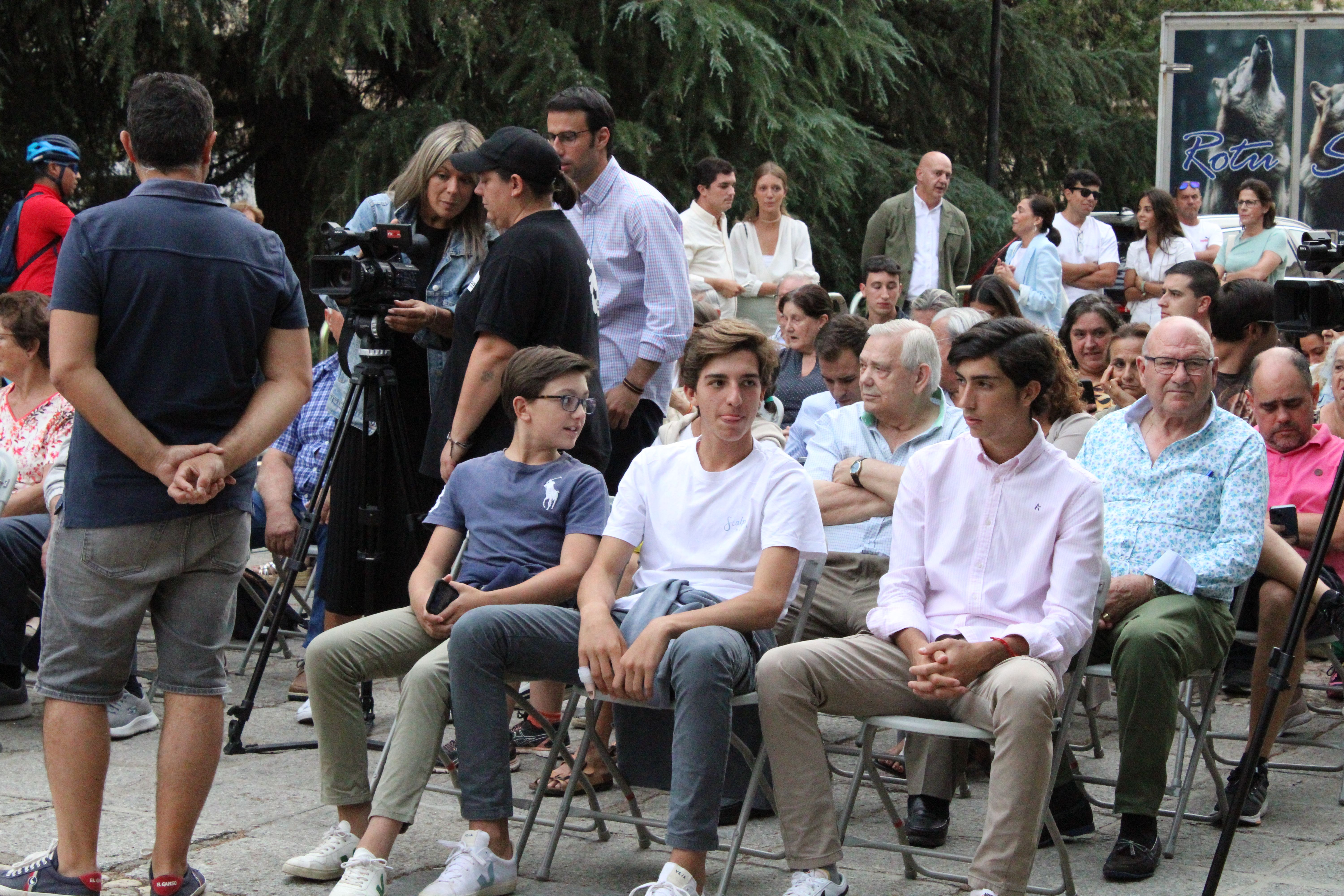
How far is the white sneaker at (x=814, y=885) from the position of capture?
3.54 m

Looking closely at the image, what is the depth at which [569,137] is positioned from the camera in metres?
5.21

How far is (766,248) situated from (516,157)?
16.0 feet

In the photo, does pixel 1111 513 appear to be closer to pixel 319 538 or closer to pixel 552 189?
pixel 552 189

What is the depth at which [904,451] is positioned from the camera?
470cm

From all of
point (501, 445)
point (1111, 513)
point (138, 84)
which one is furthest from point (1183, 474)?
point (138, 84)

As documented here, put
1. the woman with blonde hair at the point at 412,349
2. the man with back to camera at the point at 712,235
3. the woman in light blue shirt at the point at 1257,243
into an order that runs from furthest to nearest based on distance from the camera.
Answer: the woman in light blue shirt at the point at 1257,243, the man with back to camera at the point at 712,235, the woman with blonde hair at the point at 412,349

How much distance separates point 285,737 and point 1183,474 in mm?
3030

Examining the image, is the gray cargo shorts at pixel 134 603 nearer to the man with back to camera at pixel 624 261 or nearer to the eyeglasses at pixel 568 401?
the eyeglasses at pixel 568 401

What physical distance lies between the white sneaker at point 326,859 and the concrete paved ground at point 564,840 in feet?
0.10

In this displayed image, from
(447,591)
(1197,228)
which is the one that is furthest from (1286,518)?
(1197,228)

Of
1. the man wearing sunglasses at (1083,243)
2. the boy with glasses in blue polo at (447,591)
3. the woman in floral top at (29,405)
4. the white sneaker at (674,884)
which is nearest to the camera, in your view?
the white sneaker at (674,884)

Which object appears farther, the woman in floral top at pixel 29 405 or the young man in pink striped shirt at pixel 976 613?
the woman in floral top at pixel 29 405

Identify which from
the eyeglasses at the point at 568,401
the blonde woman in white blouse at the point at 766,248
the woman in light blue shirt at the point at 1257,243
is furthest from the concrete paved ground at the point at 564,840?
the woman in light blue shirt at the point at 1257,243

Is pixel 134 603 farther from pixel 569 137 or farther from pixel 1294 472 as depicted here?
pixel 1294 472
